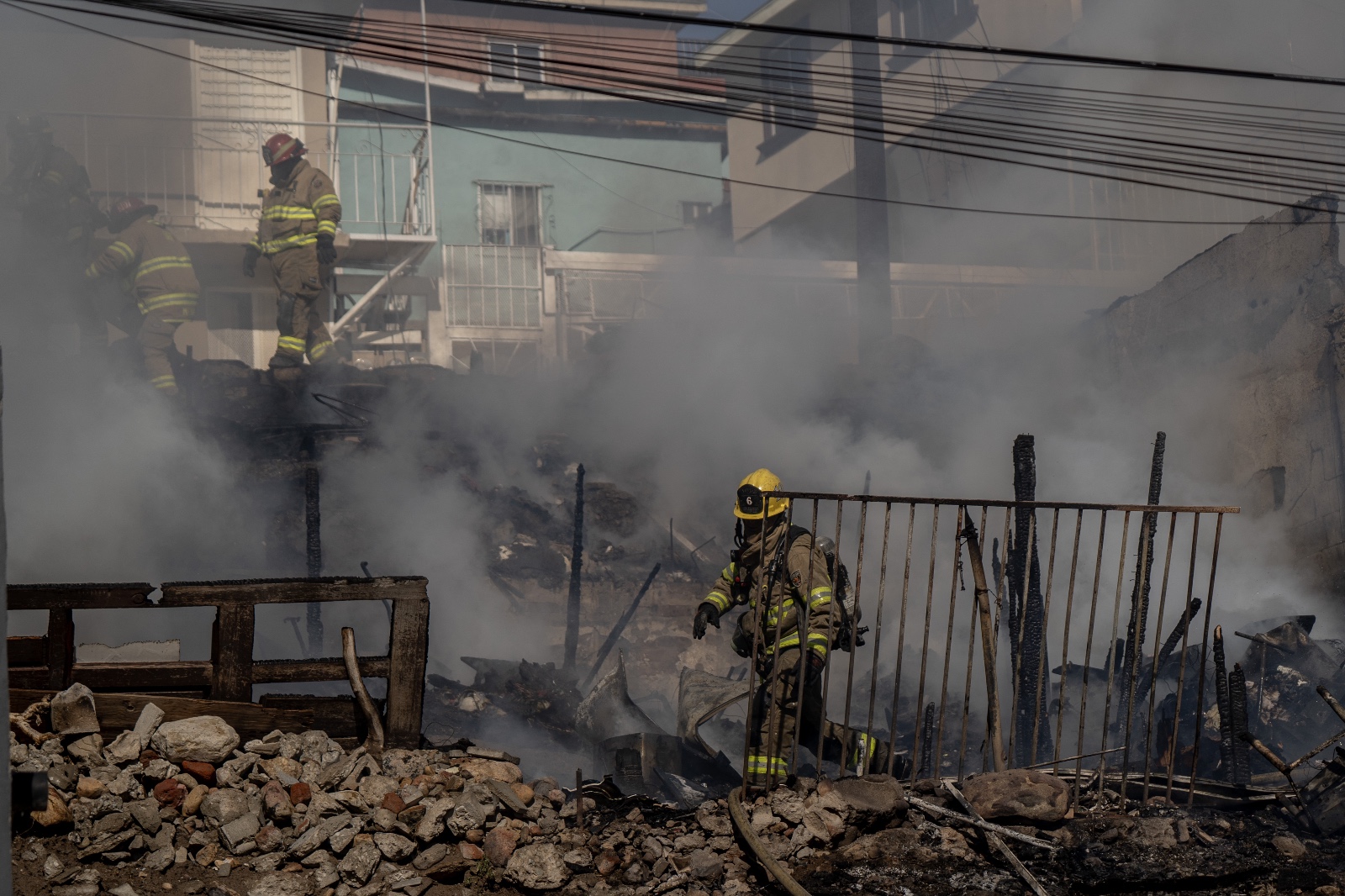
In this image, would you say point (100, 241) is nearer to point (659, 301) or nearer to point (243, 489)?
point (243, 489)

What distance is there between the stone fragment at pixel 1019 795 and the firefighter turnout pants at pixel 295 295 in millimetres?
8904

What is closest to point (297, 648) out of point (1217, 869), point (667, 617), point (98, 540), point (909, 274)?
point (98, 540)

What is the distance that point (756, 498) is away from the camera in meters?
5.95

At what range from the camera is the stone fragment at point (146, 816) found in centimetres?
429

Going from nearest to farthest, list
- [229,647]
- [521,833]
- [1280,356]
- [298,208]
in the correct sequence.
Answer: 1. [521,833]
2. [229,647]
3. [1280,356]
4. [298,208]

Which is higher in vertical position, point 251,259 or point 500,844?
point 251,259

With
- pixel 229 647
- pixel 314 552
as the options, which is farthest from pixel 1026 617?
pixel 314 552

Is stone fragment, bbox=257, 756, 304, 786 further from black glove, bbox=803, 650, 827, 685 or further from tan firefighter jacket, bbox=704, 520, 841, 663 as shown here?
black glove, bbox=803, 650, 827, 685

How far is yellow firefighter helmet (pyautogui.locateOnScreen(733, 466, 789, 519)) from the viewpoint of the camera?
595 centimetres

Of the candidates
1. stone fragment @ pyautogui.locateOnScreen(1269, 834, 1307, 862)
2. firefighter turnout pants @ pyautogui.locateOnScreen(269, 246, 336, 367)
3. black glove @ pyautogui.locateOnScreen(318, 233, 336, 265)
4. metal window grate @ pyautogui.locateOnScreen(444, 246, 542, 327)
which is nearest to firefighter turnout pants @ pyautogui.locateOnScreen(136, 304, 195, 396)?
firefighter turnout pants @ pyautogui.locateOnScreen(269, 246, 336, 367)

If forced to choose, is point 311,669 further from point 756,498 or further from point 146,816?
point 756,498

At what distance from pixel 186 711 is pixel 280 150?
8.13 metres

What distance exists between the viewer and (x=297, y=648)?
9398 mm

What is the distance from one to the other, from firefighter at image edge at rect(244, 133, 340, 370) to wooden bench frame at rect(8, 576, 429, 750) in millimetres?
7193
